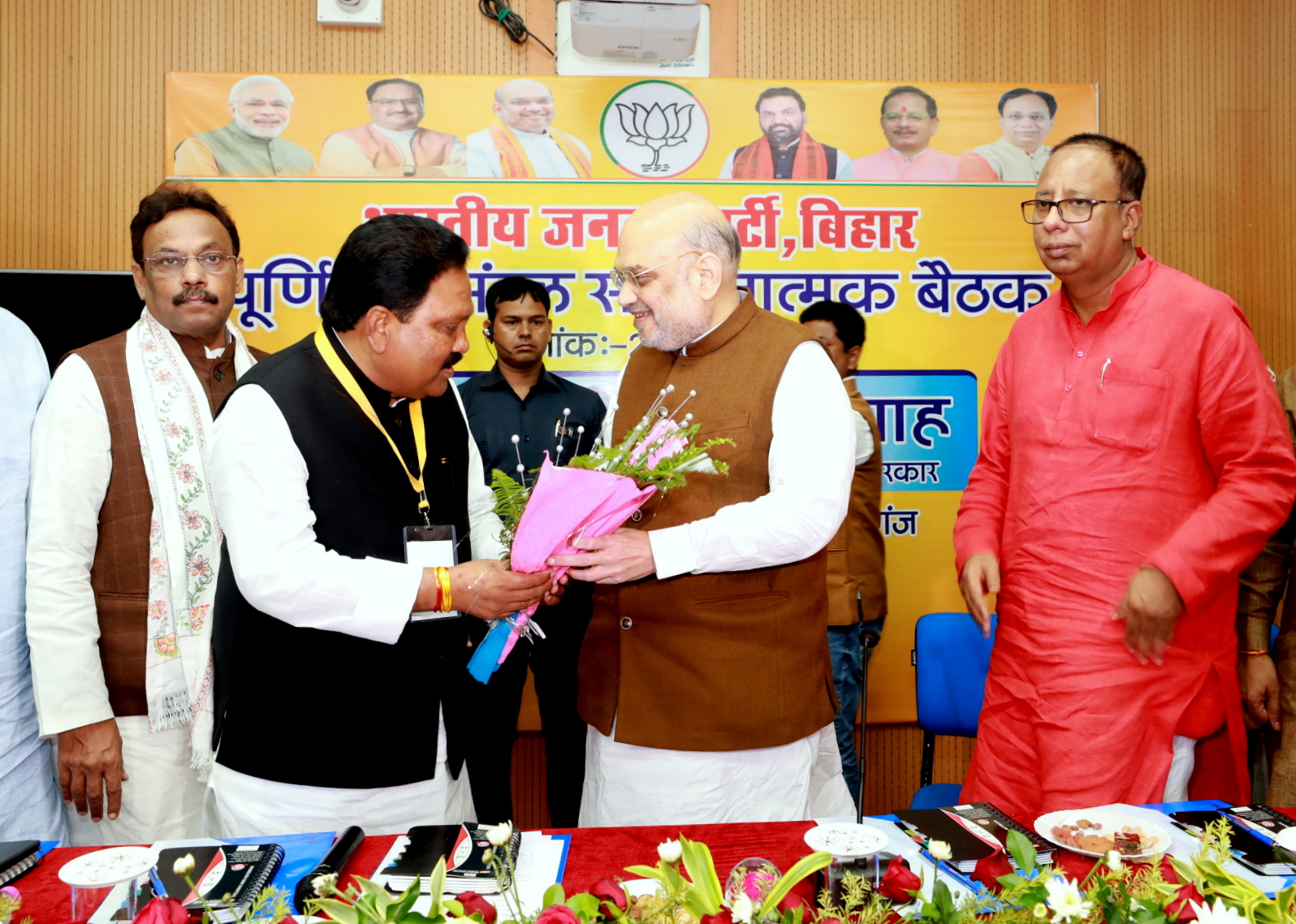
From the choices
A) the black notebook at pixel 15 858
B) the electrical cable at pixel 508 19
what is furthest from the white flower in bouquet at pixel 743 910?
the electrical cable at pixel 508 19

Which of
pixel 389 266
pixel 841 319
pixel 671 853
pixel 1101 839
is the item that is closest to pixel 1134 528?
pixel 1101 839

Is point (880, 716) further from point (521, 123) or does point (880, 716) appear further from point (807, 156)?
point (521, 123)

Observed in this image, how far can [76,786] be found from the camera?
83.2 inches

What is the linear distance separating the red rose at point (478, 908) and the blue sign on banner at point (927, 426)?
3338mm

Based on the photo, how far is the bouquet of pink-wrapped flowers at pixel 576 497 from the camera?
5.94ft

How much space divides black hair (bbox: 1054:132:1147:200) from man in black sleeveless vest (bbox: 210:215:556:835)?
1364 millimetres

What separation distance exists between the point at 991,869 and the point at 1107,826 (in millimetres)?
230

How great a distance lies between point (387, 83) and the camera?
390 centimetres

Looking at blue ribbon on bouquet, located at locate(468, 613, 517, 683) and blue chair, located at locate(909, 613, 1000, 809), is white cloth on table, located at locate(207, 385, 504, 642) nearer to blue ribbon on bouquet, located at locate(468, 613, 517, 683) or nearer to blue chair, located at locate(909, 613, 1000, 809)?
blue ribbon on bouquet, located at locate(468, 613, 517, 683)

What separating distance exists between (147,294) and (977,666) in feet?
8.39

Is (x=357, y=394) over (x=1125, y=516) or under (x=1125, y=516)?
over

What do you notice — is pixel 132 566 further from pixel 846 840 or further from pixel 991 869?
pixel 991 869

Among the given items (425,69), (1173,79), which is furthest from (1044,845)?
(1173,79)

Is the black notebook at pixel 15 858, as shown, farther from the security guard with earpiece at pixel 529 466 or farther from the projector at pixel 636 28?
the projector at pixel 636 28
